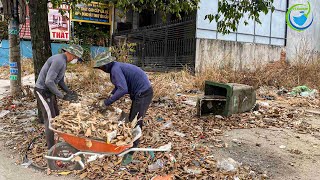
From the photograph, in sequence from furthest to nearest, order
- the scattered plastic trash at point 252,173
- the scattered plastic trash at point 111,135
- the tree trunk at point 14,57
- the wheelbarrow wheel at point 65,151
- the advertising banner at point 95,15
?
the advertising banner at point 95,15 < the tree trunk at point 14,57 < the scattered plastic trash at point 252,173 < the wheelbarrow wheel at point 65,151 < the scattered plastic trash at point 111,135

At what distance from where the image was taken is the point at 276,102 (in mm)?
8148

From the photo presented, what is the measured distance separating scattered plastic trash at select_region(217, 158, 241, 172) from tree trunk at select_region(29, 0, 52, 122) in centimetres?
346

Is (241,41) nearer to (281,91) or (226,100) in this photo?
(281,91)

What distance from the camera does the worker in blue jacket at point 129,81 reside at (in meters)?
3.74

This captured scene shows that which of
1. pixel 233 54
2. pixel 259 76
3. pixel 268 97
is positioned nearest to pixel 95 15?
pixel 233 54

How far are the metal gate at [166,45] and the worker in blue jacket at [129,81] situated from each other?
24.0ft

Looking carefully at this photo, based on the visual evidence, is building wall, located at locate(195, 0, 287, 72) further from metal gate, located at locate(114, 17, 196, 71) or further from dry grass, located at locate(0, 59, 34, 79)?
dry grass, located at locate(0, 59, 34, 79)

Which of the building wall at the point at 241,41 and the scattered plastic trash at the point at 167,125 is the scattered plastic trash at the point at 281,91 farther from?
the scattered plastic trash at the point at 167,125

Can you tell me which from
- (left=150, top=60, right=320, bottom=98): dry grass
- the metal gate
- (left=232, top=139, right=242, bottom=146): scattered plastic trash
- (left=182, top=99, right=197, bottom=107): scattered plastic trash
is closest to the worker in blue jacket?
(left=232, top=139, right=242, bottom=146): scattered plastic trash

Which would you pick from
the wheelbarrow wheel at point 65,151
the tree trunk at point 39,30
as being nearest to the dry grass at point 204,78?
the tree trunk at point 39,30

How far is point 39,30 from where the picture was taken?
17.5ft

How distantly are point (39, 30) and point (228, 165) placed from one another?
149 inches

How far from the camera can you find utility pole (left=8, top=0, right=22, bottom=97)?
23.4 ft

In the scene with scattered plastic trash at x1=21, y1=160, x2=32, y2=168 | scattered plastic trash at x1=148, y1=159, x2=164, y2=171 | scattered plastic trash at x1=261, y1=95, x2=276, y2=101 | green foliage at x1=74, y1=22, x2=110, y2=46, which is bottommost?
scattered plastic trash at x1=21, y1=160, x2=32, y2=168
